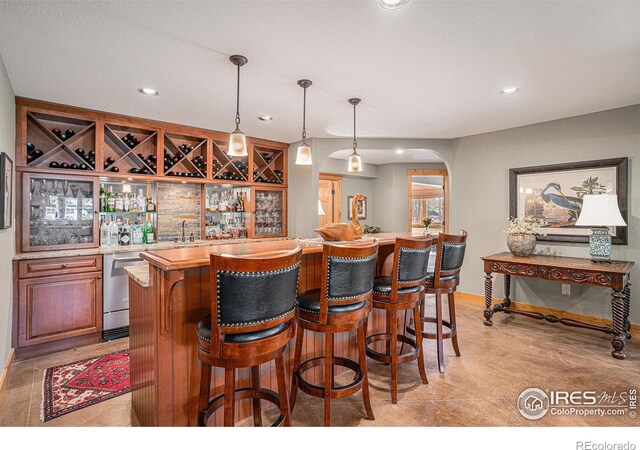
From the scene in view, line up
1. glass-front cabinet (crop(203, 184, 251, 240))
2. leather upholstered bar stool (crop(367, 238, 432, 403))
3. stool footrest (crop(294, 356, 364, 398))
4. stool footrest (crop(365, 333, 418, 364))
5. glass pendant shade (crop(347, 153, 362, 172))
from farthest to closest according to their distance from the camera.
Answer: glass-front cabinet (crop(203, 184, 251, 240)) < glass pendant shade (crop(347, 153, 362, 172)) < stool footrest (crop(365, 333, 418, 364)) < leather upholstered bar stool (crop(367, 238, 432, 403)) < stool footrest (crop(294, 356, 364, 398))

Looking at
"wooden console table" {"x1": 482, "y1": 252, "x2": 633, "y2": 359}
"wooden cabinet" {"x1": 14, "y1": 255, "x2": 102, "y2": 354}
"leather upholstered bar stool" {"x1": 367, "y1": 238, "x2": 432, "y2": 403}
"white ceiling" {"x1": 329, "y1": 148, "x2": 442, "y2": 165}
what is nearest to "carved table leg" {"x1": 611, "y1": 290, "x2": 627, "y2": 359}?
"wooden console table" {"x1": 482, "y1": 252, "x2": 633, "y2": 359}

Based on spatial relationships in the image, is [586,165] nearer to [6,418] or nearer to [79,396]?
[79,396]

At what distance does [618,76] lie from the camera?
9.20 ft

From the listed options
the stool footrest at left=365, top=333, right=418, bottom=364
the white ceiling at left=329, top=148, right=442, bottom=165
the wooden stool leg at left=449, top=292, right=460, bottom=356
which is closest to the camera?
the stool footrest at left=365, top=333, right=418, bottom=364

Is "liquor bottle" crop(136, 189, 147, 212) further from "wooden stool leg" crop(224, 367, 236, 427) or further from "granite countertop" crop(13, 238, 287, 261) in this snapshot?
"wooden stool leg" crop(224, 367, 236, 427)

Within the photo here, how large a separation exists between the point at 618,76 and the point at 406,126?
206 cm

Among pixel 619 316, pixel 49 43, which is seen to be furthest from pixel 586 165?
pixel 49 43

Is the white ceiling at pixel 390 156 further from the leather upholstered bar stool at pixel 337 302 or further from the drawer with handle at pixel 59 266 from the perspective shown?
the leather upholstered bar stool at pixel 337 302

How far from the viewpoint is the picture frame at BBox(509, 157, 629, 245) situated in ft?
12.1

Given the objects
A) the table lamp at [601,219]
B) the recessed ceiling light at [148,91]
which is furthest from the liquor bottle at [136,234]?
the table lamp at [601,219]

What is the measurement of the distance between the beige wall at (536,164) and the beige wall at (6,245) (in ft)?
17.1

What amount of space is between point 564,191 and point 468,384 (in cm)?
291

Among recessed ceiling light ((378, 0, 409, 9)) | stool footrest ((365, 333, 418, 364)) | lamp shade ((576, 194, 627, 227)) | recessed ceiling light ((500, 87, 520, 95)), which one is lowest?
stool footrest ((365, 333, 418, 364))

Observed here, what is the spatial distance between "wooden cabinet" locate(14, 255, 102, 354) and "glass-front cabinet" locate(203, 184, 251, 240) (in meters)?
1.64
